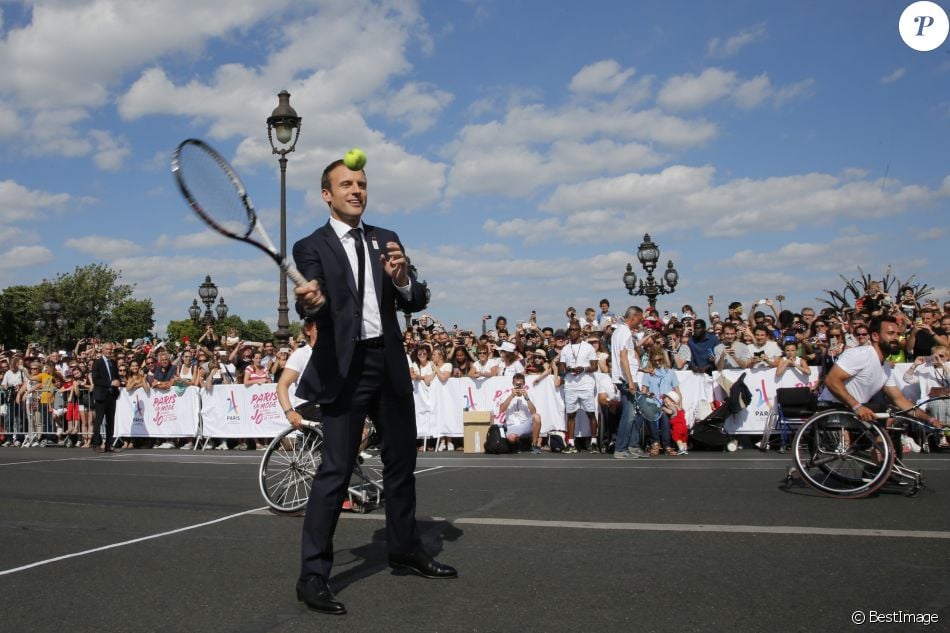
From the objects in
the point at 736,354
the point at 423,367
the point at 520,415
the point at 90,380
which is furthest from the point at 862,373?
the point at 90,380

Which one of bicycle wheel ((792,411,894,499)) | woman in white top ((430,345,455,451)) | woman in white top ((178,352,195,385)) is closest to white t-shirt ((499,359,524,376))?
woman in white top ((430,345,455,451))

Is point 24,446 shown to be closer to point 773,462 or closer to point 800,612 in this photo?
point 773,462

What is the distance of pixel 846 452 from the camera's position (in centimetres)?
736

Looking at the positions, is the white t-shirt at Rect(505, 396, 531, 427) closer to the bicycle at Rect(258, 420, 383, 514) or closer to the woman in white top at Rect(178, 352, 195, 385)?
the bicycle at Rect(258, 420, 383, 514)

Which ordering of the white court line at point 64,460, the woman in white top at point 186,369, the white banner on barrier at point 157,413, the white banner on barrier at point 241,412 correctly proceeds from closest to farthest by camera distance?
1. the white court line at point 64,460
2. the white banner on barrier at point 241,412
3. the white banner on barrier at point 157,413
4. the woman in white top at point 186,369

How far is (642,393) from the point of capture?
502 inches

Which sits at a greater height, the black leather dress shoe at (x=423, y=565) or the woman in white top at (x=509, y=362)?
the woman in white top at (x=509, y=362)

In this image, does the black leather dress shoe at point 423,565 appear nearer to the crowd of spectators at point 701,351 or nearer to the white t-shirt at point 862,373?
the white t-shirt at point 862,373

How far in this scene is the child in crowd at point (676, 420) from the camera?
519 inches

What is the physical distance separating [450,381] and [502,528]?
32.0ft

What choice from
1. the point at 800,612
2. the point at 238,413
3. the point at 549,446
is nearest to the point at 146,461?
the point at 238,413

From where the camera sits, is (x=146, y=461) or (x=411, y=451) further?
(x=146, y=461)

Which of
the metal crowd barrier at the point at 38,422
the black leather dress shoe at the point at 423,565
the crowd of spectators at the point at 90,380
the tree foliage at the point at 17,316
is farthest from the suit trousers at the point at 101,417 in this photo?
the tree foliage at the point at 17,316

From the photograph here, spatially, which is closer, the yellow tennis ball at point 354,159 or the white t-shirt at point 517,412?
the yellow tennis ball at point 354,159
